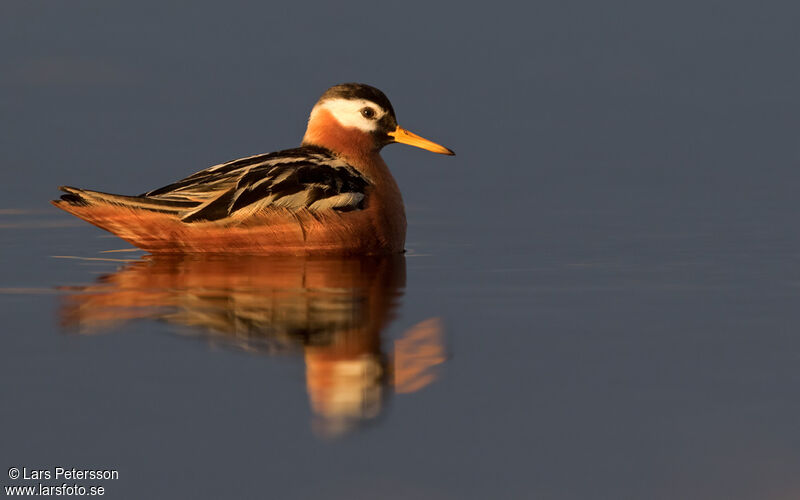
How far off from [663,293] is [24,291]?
595 cm

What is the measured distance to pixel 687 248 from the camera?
46.6 feet

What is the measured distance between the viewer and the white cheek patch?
14.2m

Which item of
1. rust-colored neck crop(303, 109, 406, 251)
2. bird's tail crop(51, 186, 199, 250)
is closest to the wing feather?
bird's tail crop(51, 186, 199, 250)

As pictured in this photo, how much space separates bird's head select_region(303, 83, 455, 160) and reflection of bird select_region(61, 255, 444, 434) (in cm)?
160

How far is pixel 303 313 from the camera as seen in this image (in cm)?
967

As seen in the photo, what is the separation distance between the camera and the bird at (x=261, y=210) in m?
13.0

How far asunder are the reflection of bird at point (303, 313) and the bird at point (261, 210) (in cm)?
20

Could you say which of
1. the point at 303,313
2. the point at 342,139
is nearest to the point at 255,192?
the point at 342,139

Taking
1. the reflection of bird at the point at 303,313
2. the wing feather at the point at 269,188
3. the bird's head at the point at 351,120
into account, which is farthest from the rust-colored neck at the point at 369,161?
the reflection of bird at the point at 303,313

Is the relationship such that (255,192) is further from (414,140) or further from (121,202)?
(414,140)

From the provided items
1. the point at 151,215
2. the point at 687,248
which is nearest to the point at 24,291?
the point at 151,215

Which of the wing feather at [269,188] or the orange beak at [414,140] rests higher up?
the orange beak at [414,140]

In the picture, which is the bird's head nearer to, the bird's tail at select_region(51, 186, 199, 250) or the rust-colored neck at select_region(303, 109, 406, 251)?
the rust-colored neck at select_region(303, 109, 406, 251)

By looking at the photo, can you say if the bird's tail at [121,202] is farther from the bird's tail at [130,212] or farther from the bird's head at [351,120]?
the bird's head at [351,120]
